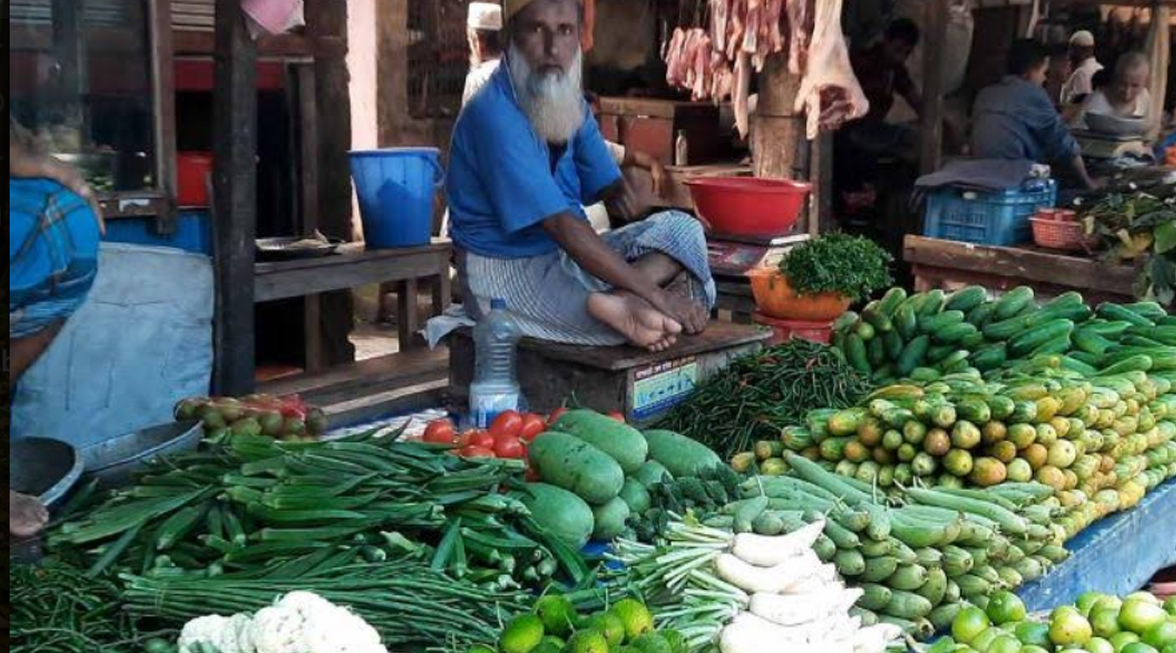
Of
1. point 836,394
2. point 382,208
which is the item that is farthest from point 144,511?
point 382,208

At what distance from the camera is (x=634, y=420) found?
4664mm

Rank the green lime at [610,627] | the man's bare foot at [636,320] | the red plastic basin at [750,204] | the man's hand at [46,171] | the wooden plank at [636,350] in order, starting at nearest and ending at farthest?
the green lime at [610,627], the man's hand at [46,171], the wooden plank at [636,350], the man's bare foot at [636,320], the red plastic basin at [750,204]

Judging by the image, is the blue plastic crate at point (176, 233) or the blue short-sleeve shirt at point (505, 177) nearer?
the blue short-sleeve shirt at point (505, 177)

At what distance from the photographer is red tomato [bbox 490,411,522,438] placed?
3.91 meters

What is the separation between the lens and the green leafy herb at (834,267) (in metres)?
5.60

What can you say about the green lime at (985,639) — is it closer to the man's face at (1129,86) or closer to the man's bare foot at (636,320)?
the man's bare foot at (636,320)

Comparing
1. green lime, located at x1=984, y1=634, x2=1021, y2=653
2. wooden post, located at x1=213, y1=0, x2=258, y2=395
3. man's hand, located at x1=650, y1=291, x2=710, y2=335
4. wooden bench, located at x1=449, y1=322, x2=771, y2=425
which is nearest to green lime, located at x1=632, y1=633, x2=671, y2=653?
green lime, located at x1=984, y1=634, x2=1021, y2=653

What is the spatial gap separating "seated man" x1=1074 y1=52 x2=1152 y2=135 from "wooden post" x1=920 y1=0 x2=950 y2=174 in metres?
1.86

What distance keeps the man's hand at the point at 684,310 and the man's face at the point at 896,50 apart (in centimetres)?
570

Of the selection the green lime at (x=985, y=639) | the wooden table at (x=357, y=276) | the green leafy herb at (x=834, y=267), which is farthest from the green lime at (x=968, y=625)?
the wooden table at (x=357, y=276)

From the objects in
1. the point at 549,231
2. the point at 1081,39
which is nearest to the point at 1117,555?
the point at 549,231

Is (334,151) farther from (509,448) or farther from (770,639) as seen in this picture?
(770,639)

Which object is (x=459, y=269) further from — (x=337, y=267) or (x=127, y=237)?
(x=127, y=237)

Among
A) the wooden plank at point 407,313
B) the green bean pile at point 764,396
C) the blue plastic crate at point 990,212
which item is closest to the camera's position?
→ the green bean pile at point 764,396
